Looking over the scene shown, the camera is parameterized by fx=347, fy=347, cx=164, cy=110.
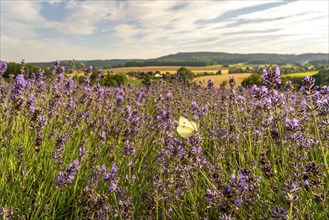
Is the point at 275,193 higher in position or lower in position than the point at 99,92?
lower

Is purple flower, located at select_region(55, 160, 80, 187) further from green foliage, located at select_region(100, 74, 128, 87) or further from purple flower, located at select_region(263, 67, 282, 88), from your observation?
green foliage, located at select_region(100, 74, 128, 87)

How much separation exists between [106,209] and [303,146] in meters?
1.25

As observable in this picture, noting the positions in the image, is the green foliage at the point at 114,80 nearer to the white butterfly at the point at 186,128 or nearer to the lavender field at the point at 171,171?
the lavender field at the point at 171,171

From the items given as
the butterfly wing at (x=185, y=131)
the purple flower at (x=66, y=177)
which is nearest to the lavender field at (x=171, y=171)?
the purple flower at (x=66, y=177)

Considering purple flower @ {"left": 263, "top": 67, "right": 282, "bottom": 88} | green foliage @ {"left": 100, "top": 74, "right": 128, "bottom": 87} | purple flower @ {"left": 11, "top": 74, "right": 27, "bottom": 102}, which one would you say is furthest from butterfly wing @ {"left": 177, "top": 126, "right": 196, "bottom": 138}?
green foliage @ {"left": 100, "top": 74, "right": 128, "bottom": 87}

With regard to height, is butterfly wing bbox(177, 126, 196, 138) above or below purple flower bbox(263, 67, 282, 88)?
below

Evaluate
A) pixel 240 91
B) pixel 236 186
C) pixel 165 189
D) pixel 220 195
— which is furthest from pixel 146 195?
pixel 240 91

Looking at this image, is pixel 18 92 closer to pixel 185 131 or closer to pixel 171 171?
pixel 171 171

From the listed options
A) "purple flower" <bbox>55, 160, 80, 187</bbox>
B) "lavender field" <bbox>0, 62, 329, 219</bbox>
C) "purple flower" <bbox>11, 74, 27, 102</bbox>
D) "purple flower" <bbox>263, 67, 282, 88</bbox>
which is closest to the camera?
"lavender field" <bbox>0, 62, 329, 219</bbox>

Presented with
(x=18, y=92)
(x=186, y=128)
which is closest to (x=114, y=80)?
(x=18, y=92)

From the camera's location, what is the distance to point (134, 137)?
12.0 feet

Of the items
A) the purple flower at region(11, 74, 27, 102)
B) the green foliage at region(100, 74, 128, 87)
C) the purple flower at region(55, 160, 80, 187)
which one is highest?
the purple flower at region(11, 74, 27, 102)

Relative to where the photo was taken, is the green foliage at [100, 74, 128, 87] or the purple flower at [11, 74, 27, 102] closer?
the purple flower at [11, 74, 27, 102]

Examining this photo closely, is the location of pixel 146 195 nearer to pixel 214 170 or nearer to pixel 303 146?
pixel 214 170
